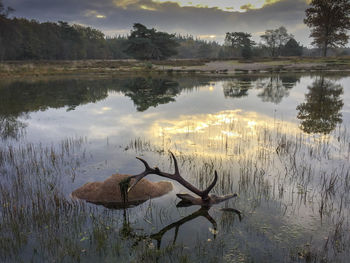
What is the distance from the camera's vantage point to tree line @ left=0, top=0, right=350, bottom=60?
6506cm

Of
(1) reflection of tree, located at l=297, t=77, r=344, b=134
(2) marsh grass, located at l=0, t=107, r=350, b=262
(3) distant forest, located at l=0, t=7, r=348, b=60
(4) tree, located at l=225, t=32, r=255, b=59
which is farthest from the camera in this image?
(4) tree, located at l=225, t=32, r=255, b=59

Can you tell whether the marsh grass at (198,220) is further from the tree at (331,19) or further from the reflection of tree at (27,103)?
the tree at (331,19)

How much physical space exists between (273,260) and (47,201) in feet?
16.3

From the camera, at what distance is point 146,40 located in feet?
243

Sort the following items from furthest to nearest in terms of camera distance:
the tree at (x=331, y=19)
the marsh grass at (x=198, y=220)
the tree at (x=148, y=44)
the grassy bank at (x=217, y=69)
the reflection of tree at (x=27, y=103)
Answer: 1. the tree at (x=148, y=44)
2. the tree at (x=331, y=19)
3. the grassy bank at (x=217, y=69)
4. the reflection of tree at (x=27, y=103)
5. the marsh grass at (x=198, y=220)

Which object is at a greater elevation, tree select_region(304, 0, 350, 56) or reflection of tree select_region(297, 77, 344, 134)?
tree select_region(304, 0, 350, 56)

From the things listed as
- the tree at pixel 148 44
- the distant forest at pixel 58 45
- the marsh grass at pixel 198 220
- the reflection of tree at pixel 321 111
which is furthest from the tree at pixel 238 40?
the marsh grass at pixel 198 220

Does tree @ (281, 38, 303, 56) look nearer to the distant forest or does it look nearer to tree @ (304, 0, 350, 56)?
the distant forest

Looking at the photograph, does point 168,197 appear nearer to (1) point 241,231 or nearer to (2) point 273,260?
(1) point 241,231

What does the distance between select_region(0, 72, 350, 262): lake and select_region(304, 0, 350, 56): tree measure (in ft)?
197

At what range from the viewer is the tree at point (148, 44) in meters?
75.5

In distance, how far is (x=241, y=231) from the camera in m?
5.21

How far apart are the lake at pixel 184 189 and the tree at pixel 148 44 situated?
6312 cm

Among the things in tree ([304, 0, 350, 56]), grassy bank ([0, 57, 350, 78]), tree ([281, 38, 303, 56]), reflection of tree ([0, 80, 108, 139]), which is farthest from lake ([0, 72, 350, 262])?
tree ([281, 38, 303, 56])
